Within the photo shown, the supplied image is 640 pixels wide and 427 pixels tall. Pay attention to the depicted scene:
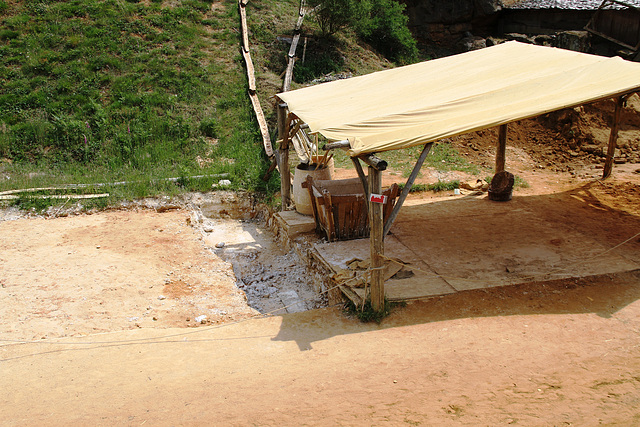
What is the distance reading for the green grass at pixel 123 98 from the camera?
39.1ft

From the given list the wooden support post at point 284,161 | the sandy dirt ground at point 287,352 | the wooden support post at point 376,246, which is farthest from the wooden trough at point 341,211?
the wooden support post at point 376,246

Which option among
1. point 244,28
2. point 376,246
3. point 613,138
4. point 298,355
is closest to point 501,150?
point 613,138

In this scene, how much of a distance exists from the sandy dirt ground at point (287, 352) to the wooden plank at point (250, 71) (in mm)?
7599

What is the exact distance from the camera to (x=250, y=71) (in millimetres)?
15516

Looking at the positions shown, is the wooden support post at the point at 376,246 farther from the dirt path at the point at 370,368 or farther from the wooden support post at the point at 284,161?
the wooden support post at the point at 284,161

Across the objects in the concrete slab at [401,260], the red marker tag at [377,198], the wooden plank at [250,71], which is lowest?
the concrete slab at [401,260]

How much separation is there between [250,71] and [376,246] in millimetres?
10872

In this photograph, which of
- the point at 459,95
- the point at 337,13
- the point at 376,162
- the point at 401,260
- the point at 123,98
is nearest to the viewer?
the point at 376,162

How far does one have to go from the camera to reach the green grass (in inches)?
469

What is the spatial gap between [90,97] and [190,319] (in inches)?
355

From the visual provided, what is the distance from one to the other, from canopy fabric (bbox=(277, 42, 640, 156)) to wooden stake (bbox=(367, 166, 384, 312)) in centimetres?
42

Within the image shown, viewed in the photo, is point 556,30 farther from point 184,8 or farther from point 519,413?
point 519,413

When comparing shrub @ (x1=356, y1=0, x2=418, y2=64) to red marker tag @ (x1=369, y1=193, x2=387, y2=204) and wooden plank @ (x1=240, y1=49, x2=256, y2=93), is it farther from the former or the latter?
red marker tag @ (x1=369, y1=193, x2=387, y2=204)

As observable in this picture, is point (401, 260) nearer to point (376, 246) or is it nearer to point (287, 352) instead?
point (376, 246)
